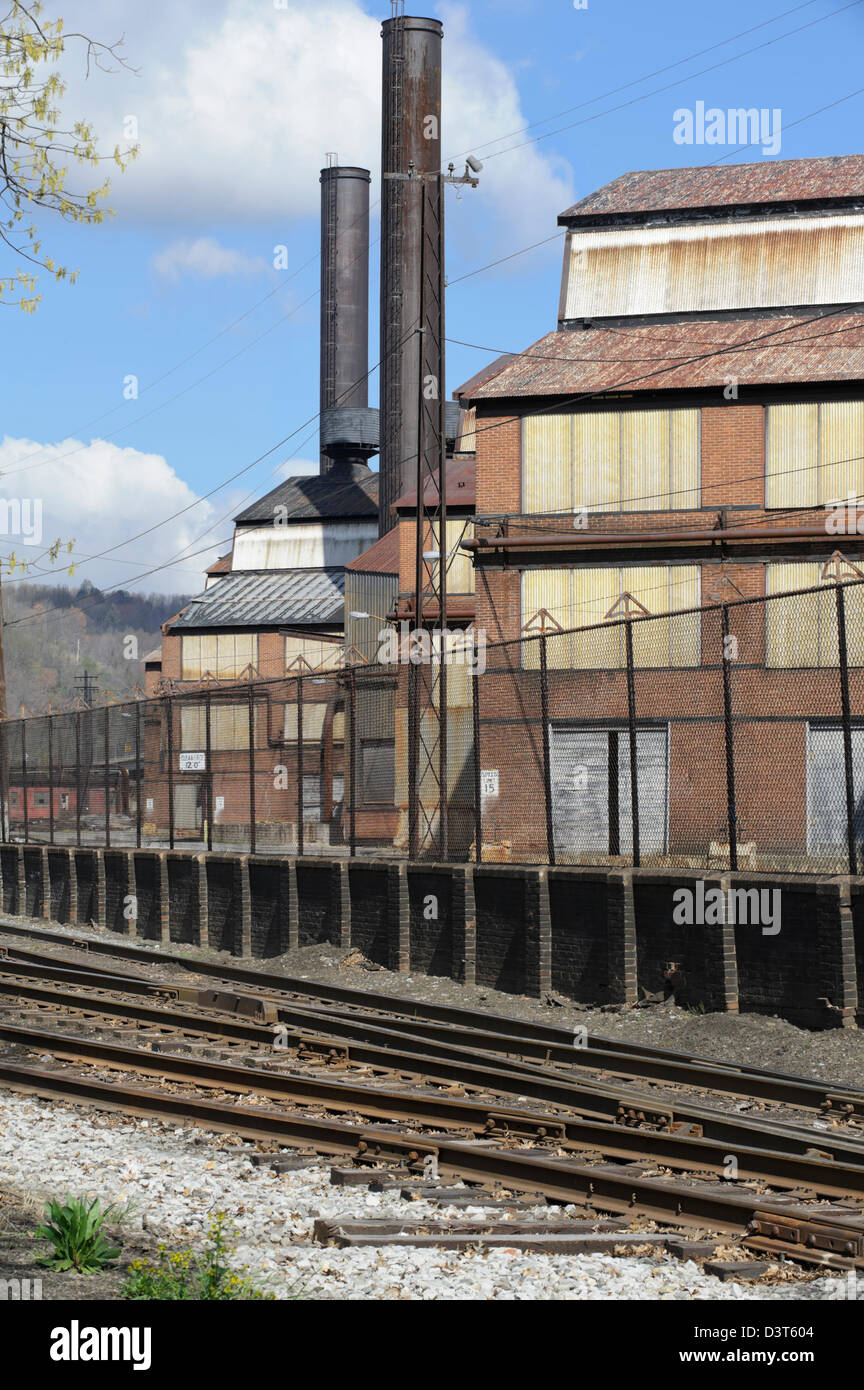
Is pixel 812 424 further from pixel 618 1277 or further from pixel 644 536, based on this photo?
pixel 618 1277

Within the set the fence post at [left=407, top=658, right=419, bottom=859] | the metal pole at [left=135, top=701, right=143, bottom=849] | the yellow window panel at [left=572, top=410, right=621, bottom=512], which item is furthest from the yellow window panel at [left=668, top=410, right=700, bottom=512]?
the fence post at [left=407, top=658, right=419, bottom=859]

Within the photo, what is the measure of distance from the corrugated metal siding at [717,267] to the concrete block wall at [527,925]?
21.4 meters

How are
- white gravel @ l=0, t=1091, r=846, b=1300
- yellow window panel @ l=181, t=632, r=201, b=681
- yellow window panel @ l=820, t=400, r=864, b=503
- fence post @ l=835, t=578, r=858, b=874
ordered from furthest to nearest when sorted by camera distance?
1. yellow window panel @ l=181, t=632, r=201, b=681
2. yellow window panel @ l=820, t=400, r=864, b=503
3. fence post @ l=835, t=578, r=858, b=874
4. white gravel @ l=0, t=1091, r=846, b=1300

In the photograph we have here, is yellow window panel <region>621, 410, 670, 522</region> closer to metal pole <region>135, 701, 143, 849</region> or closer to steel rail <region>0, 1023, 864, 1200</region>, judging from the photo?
metal pole <region>135, 701, 143, 849</region>

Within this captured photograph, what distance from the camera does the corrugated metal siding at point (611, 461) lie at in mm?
35750

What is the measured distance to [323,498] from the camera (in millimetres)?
82375

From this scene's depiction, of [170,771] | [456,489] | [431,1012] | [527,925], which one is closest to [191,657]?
[456,489]

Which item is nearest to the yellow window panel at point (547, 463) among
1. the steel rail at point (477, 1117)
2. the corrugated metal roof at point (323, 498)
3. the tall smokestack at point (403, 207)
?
the steel rail at point (477, 1117)

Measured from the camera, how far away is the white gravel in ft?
23.3

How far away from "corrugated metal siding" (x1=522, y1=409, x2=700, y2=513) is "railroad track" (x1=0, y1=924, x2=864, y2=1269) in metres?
20.2

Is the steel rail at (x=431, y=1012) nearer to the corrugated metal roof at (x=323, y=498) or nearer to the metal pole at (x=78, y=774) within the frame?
the metal pole at (x=78, y=774)

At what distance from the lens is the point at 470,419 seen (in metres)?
61.6

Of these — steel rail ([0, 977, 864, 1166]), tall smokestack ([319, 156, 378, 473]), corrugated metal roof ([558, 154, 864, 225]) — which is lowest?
steel rail ([0, 977, 864, 1166])

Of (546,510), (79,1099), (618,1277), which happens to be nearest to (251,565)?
(546,510)
